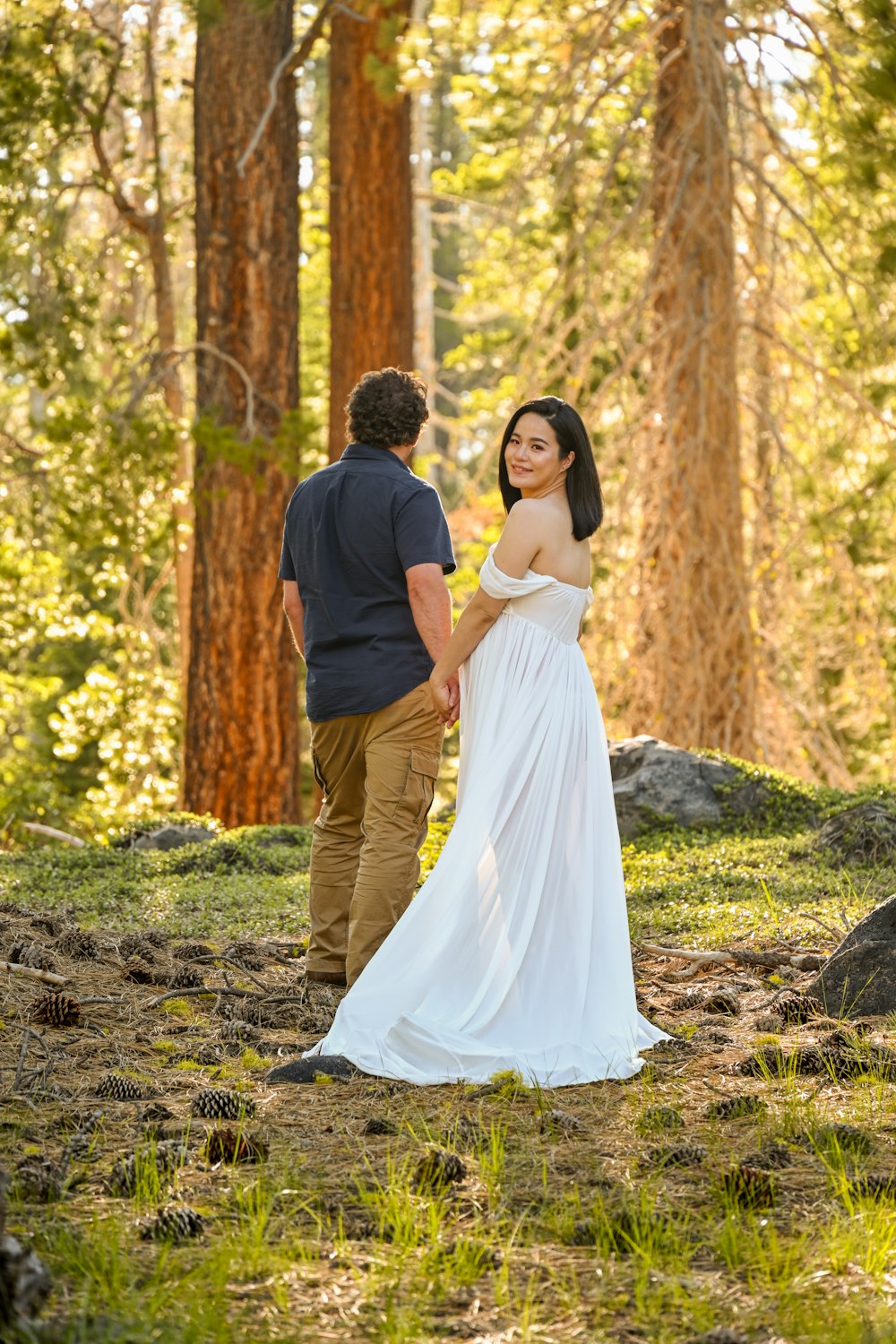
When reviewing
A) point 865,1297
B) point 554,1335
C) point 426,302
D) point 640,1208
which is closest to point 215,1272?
point 554,1335

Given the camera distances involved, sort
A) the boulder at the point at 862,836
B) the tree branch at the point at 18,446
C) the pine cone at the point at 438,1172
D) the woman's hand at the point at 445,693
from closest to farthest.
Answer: the pine cone at the point at 438,1172 < the woman's hand at the point at 445,693 < the boulder at the point at 862,836 < the tree branch at the point at 18,446

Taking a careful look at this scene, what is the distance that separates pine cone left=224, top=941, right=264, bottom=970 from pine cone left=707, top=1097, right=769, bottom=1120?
2.39 meters

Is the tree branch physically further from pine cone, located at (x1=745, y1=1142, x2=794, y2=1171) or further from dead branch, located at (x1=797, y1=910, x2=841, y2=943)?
pine cone, located at (x1=745, y1=1142, x2=794, y2=1171)

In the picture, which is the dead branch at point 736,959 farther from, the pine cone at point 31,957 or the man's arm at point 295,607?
the pine cone at point 31,957

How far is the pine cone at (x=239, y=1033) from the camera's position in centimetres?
445

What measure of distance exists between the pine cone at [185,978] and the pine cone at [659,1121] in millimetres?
1989

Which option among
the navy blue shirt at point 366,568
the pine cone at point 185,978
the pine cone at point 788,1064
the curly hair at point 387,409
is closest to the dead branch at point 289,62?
the curly hair at point 387,409

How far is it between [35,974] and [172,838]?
382 centimetres

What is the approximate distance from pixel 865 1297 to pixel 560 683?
2.31 m

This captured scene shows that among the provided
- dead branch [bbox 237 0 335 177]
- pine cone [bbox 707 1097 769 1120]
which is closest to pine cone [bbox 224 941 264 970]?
pine cone [bbox 707 1097 769 1120]

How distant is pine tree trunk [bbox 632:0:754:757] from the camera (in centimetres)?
975

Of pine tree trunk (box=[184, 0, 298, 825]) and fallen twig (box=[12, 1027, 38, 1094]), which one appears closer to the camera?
fallen twig (box=[12, 1027, 38, 1094])

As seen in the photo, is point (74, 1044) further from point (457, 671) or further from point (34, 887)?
point (34, 887)

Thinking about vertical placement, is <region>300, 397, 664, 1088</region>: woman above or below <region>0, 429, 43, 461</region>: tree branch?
below
